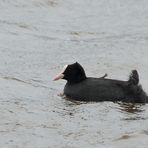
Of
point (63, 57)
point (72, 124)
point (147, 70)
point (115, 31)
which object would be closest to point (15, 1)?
point (115, 31)

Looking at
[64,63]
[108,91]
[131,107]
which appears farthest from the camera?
[64,63]

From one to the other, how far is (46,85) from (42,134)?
498 centimetres

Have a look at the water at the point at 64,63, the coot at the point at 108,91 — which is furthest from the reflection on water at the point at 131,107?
the coot at the point at 108,91

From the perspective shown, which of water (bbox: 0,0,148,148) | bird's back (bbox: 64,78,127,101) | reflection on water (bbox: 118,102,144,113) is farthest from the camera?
bird's back (bbox: 64,78,127,101)

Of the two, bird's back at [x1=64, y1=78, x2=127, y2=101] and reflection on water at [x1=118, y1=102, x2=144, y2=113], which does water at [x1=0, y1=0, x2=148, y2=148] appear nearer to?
reflection on water at [x1=118, y1=102, x2=144, y2=113]

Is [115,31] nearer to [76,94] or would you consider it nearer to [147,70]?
[147,70]

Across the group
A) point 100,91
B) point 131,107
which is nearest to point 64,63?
point 100,91

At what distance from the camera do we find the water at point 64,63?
511 inches

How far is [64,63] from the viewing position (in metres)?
20.7

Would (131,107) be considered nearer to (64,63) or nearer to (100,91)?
(100,91)

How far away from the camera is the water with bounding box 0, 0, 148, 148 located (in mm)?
12977

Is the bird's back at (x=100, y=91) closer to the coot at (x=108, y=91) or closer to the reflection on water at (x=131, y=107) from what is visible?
the coot at (x=108, y=91)

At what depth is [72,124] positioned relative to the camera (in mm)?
13797

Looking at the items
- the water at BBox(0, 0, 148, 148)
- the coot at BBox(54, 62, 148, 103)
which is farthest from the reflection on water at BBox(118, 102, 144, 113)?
the coot at BBox(54, 62, 148, 103)
